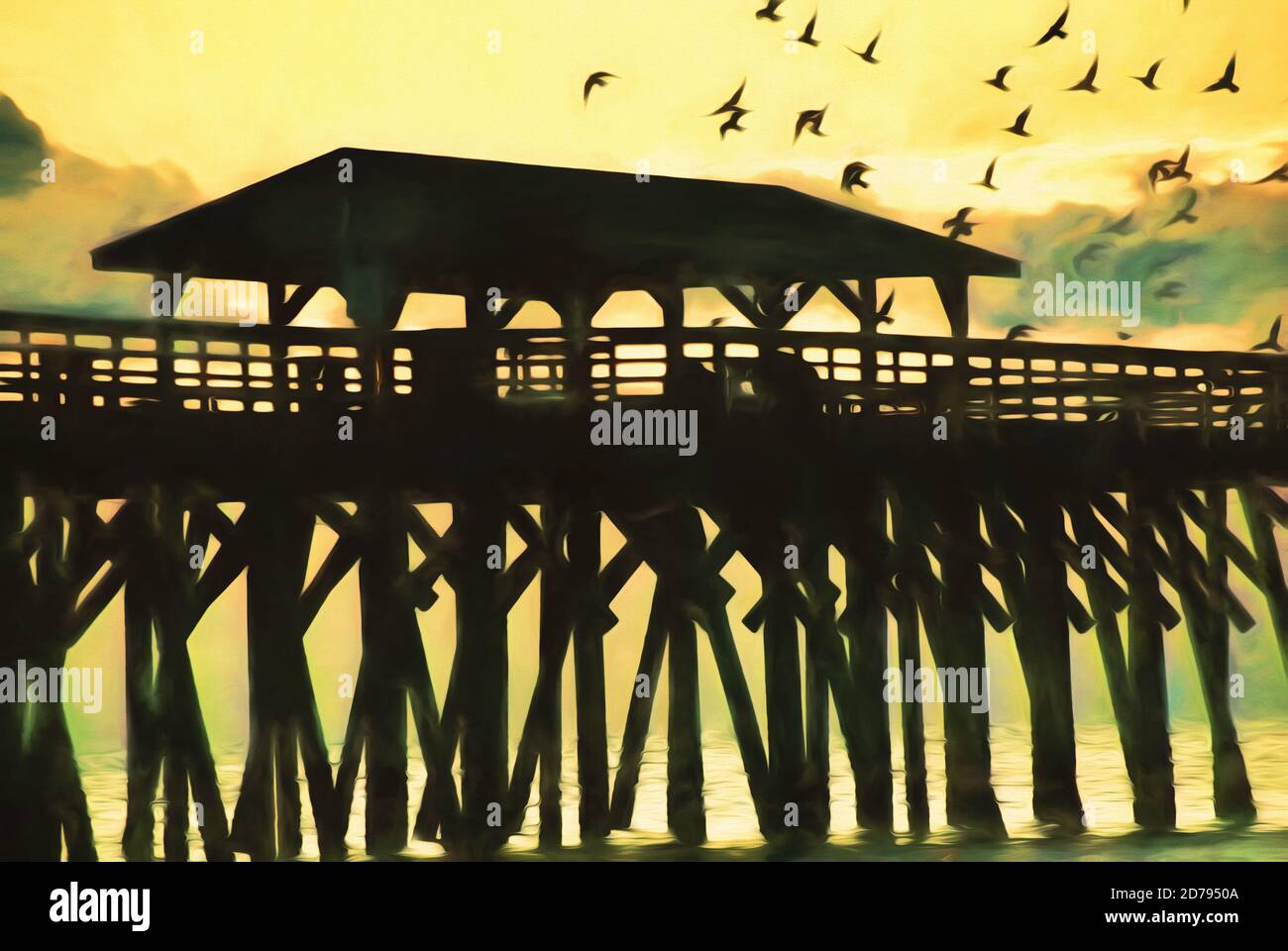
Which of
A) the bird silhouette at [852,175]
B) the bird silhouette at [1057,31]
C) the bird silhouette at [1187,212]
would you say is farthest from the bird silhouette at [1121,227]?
the bird silhouette at [852,175]

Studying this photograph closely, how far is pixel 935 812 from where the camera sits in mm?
7188

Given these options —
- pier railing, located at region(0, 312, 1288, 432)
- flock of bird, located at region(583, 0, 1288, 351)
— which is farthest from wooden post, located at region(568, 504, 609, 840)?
flock of bird, located at region(583, 0, 1288, 351)

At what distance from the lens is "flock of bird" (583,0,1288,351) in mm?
6980

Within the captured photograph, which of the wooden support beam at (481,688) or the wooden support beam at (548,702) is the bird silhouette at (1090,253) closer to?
the wooden support beam at (548,702)

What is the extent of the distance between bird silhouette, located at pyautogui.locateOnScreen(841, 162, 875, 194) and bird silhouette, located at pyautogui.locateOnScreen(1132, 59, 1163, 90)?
1.33 m

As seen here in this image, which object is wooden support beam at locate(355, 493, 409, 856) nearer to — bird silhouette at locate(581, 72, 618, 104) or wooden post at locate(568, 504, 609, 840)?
wooden post at locate(568, 504, 609, 840)

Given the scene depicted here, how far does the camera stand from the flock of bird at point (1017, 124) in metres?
6.98

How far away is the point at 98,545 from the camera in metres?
6.90

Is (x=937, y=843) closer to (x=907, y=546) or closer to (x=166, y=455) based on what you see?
(x=907, y=546)

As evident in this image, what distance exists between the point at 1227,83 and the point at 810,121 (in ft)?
6.35

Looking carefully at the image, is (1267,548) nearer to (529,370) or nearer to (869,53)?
(869,53)

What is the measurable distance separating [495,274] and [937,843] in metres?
3.34

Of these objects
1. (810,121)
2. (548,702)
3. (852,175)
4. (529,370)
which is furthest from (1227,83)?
(548,702)

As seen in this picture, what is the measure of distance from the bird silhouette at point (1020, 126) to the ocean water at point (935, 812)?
9.07 ft
